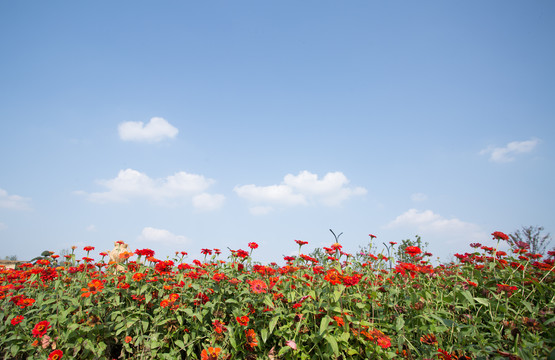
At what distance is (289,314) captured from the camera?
2.96 m

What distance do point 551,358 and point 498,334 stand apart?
73 centimetres

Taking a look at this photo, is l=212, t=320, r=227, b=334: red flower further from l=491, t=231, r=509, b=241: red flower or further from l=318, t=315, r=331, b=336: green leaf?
l=491, t=231, r=509, b=241: red flower

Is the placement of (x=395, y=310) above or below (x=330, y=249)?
below

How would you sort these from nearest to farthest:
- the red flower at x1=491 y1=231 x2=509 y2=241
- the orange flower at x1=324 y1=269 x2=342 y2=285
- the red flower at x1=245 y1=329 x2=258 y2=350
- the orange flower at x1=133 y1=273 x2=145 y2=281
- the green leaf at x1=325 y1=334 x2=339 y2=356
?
the green leaf at x1=325 y1=334 x2=339 y2=356
the orange flower at x1=324 y1=269 x2=342 y2=285
the red flower at x1=245 y1=329 x2=258 y2=350
the orange flower at x1=133 y1=273 x2=145 y2=281
the red flower at x1=491 y1=231 x2=509 y2=241

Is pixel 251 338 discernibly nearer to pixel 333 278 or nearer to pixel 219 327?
pixel 219 327

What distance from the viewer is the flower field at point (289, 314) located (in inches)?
107

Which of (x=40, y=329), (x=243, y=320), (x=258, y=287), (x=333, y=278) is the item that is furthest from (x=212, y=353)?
(x=40, y=329)

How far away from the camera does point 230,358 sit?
301 centimetres

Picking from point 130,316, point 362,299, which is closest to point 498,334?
point 362,299

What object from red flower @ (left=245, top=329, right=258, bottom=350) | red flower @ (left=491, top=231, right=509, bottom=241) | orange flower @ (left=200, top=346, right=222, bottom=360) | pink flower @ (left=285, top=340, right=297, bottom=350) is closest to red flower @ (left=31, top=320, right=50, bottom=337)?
orange flower @ (left=200, top=346, right=222, bottom=360)

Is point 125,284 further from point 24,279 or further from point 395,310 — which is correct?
point 395,310

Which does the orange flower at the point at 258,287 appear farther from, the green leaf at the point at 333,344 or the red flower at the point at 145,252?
the red flower at the point at 145,252

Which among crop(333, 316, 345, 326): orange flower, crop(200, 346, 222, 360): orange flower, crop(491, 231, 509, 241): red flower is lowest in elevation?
crop(200, 346, 222, 360): orange flower

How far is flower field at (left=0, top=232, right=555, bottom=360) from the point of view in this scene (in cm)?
271
